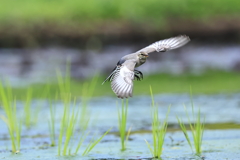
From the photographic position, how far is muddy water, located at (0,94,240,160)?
609 centimetres

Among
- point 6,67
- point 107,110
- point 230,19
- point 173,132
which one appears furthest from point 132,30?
point 173,132

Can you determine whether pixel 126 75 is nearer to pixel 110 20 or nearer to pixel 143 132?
pixel 143 132

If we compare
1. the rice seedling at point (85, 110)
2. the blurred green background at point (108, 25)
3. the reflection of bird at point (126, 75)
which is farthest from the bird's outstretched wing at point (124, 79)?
the blurred green background at point (108, 25)

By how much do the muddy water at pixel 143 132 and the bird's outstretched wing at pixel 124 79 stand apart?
1.16 meters

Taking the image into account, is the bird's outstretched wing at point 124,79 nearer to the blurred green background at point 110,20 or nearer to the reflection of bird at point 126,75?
the reflection of bird at point 126,75

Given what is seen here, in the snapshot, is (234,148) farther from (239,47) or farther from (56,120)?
(239,47)

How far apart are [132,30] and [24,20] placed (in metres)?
4.03

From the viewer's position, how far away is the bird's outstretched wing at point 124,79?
453 cm

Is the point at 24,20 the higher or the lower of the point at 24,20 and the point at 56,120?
the higher

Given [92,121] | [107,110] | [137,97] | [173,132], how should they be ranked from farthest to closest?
[137,97], [107,110], [92,121], [173,132]

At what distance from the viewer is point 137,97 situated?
11.4 metres

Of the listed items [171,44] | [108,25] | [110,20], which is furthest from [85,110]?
[110,20]

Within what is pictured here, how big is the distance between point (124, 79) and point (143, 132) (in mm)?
3257

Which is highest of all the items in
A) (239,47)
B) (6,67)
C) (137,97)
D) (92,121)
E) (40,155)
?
(239,47)
